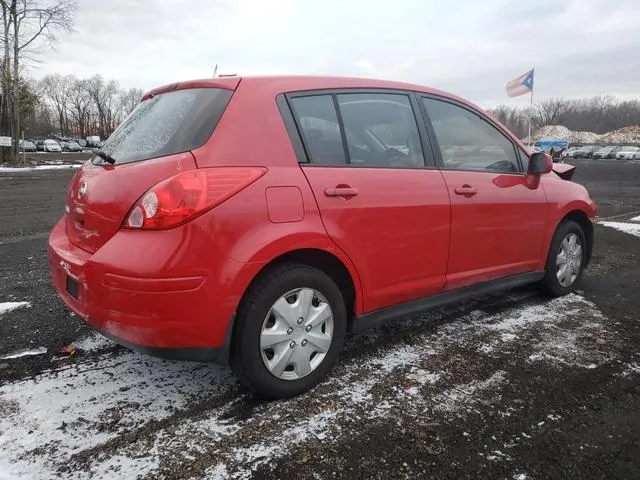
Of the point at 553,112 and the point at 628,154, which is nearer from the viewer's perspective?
the point at 628,154

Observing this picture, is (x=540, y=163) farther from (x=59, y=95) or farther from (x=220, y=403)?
(x=59, y=95)

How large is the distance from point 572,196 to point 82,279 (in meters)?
3.92

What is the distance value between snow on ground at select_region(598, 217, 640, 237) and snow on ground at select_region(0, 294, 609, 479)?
5170 millimetres

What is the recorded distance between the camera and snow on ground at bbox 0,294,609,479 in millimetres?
2152

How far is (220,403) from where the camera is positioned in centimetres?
261

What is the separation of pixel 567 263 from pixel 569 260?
0.04m

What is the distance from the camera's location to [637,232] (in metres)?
7.84

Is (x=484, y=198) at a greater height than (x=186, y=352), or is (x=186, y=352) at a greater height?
(x=484, y=198)

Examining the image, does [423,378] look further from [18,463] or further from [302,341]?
[18,463]

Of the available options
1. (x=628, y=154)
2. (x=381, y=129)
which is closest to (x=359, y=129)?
(x=381, y=129)

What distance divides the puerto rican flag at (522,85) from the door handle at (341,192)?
76.5ft

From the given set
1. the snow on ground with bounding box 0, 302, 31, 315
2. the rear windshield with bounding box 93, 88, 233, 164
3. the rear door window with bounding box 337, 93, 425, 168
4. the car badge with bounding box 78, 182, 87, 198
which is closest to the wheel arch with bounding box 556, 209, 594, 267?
the rear door window with bounding box 337, 93, 425, 168

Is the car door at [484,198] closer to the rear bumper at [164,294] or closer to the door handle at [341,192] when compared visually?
the door handle at [341,192]

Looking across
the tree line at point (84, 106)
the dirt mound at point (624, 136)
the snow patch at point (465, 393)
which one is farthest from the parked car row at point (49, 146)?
the dirt mound at point (624, 136)
